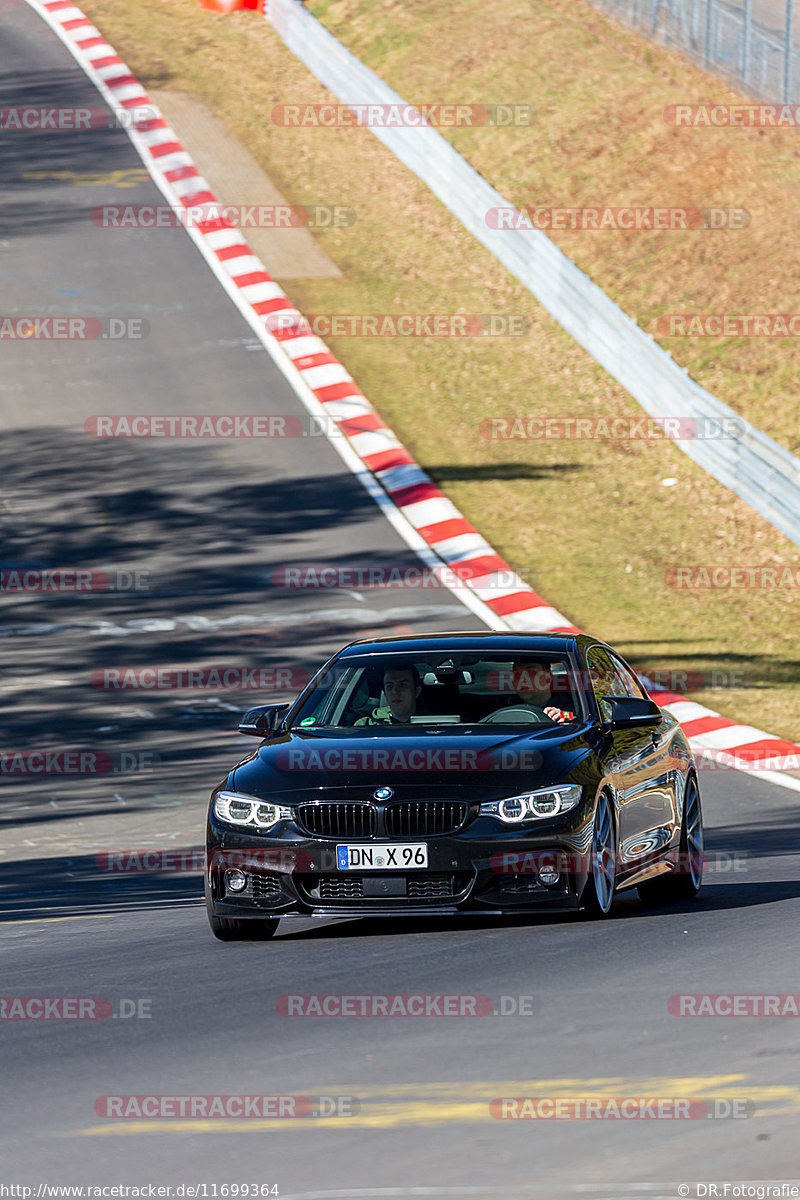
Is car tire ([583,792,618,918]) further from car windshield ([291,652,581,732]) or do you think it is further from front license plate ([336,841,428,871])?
front license plate ([336,841,428,871])

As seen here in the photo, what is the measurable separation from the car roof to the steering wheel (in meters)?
0.43

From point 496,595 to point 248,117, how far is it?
19.8 m

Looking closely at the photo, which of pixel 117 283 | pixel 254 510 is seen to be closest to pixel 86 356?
pixel 117 283

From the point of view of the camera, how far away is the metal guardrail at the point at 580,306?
2422cm

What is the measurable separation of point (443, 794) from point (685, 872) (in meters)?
2.39

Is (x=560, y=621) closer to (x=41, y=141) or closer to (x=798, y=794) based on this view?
(x=798, y=794)

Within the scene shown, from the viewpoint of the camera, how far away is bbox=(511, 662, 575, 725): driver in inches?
404

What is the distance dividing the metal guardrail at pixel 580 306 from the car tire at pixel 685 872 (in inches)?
497

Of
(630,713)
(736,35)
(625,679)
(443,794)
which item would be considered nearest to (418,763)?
(443,794)

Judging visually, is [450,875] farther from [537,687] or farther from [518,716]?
[537,687]

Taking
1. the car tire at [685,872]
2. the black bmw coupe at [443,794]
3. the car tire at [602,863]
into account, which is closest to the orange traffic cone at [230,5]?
the black bmw coupe at [443,794]

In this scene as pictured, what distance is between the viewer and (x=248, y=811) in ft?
31.2

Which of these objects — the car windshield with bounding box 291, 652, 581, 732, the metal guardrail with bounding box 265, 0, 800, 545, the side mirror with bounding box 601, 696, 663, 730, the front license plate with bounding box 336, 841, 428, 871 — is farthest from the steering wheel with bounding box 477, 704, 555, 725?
the metal guardrail with bounding box 265, 0, 800, 545

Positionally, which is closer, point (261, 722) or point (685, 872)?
point (261, 722)
